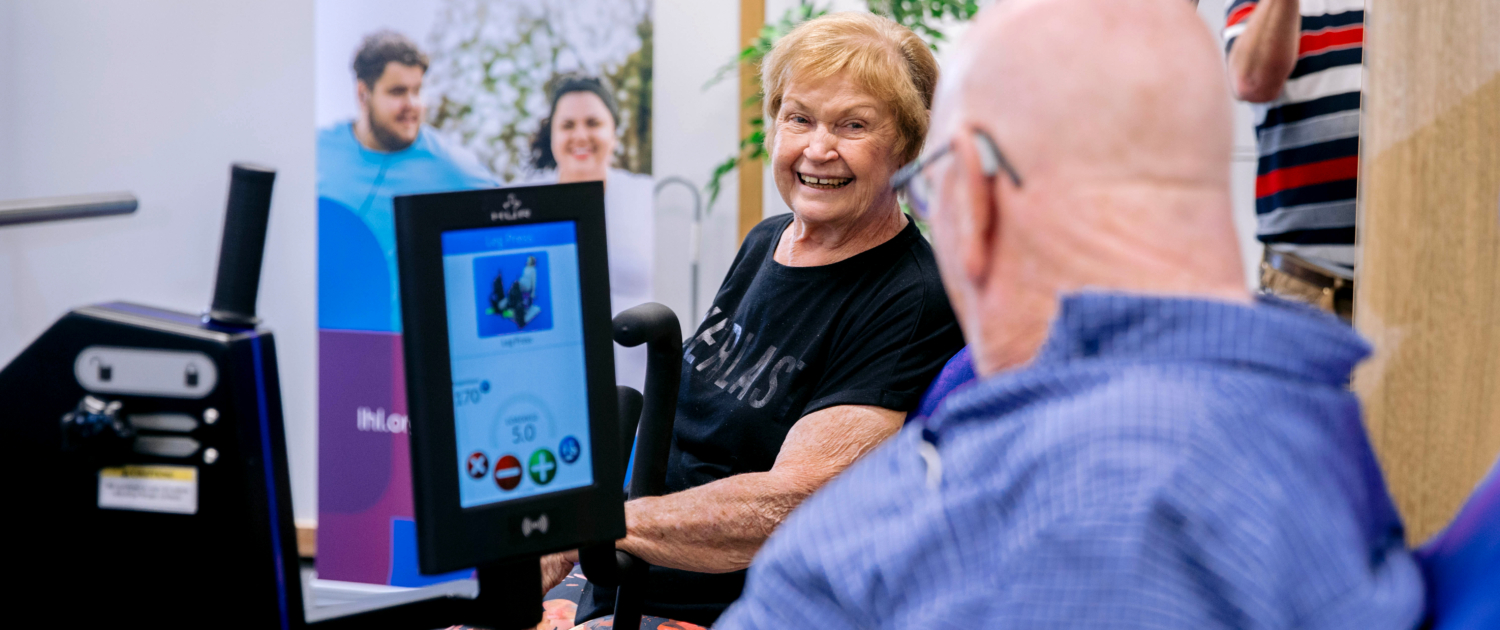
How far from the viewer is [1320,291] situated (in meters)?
1.25

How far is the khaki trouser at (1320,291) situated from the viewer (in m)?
1.24

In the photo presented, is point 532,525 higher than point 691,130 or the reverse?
the reverse

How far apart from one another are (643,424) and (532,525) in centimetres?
34

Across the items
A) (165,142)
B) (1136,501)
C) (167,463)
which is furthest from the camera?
(165,142)

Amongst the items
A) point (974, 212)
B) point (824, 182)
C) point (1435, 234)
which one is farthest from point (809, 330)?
point (974, 212)

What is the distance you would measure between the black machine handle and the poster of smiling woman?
1773mm

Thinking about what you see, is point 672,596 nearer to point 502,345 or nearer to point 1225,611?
point 502,345

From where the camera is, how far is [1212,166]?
55cm

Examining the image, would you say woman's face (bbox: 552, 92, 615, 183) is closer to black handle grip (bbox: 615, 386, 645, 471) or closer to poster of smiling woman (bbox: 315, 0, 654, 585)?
poster of smiling woman (bbox: 315, 0, 654, 585)

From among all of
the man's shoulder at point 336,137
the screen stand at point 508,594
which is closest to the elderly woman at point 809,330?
the screen stand at point 508,594

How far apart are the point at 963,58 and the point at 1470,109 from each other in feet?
1.92

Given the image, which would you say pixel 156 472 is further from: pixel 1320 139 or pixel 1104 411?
pixel 1320 139

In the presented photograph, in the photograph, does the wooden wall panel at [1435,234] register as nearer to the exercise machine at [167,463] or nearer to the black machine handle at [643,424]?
the black machine handle at [643,424]

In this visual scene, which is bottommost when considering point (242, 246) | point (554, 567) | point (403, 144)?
point (554, 567)
